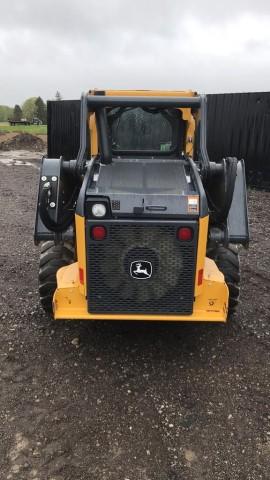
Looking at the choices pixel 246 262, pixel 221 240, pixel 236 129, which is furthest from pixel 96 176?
pixel 236 129

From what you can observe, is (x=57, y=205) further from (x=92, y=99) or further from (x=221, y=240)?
(x=221, y=240)

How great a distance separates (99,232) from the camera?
3617 millimetres

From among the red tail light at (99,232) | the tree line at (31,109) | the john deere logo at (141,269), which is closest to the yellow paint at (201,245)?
the john deere logo at (141,269)

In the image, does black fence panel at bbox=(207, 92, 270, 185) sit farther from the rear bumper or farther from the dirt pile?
the dirt pile

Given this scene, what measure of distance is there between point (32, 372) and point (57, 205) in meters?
1.50

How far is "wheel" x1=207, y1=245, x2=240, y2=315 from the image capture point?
14.4ft

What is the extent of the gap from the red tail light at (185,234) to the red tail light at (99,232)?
579 millimetres

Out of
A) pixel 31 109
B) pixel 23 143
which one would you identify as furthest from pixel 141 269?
pixel 31 109

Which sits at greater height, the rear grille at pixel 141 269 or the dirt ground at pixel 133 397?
the rear grille at pixel 141 269

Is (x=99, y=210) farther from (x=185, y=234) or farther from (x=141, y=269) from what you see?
(x=185, y=234)

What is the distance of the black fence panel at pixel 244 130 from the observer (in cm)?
1149

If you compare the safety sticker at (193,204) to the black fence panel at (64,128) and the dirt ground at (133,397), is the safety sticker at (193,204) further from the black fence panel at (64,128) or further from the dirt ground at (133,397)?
the black fence panel at (64,128)

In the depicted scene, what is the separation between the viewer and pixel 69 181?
4.66 metres

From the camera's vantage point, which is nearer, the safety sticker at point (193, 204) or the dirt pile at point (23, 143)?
the safety sticker at point (193, 204)
